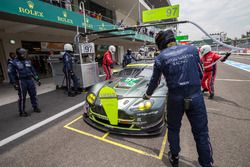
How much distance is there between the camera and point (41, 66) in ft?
34.7

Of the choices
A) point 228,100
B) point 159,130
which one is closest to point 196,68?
point 159,130

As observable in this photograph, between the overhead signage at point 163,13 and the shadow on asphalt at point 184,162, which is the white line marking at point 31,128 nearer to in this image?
the shadow on asphalt at point 184,162

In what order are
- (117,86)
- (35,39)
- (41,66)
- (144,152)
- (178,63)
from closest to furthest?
(178,63) → (144,152) → (117,86) → (35,39) → (41,66)

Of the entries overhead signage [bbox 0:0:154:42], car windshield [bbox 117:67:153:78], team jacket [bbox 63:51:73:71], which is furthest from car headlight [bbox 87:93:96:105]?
overhead signage [bbox 0:0:154:42]

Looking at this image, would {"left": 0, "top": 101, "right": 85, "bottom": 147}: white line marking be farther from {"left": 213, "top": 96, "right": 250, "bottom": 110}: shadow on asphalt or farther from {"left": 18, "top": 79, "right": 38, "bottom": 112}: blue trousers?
{"left": 213, "top": 96, "right": 250, "bottom": 110}: shadow on asphalt

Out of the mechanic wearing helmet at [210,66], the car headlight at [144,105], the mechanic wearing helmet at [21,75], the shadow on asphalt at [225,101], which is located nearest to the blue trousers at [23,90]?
the mechanic wearing helmet at [21,75]

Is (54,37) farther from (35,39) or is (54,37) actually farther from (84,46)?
(84,46)

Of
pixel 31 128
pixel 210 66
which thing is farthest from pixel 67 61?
pixel 210 66

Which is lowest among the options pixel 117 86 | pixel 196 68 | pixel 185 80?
pixel 117 86

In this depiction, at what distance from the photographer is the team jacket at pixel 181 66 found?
1.45 metres

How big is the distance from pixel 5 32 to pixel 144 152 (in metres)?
10.0

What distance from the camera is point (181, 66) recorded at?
1.45 meters

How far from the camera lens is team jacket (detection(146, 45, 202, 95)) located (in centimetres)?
145

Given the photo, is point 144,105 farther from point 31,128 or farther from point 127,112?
point 31,128
